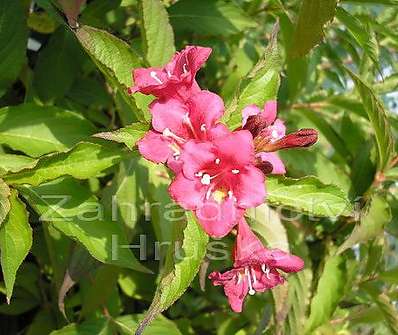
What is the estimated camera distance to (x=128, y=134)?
94 cm

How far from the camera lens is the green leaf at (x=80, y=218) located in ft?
3.48

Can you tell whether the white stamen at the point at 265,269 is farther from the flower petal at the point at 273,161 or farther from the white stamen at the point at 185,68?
the white stamen at the point at 185,68

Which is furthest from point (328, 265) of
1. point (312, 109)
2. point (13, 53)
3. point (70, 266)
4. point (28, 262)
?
point (13, 53)

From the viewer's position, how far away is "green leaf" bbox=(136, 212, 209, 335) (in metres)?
0.89

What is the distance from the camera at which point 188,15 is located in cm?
147

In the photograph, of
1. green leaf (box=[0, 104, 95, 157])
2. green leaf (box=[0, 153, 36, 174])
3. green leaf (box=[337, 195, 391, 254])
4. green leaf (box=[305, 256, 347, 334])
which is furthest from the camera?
green leaf (box=[305, 256, 347, 334])

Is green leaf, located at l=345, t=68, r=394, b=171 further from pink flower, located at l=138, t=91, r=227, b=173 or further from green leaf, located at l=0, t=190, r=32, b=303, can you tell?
green leaf, located at l=0, t=190, r=32, b=303

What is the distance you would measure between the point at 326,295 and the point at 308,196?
56cm

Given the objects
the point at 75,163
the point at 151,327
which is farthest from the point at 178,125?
the point at 151,327

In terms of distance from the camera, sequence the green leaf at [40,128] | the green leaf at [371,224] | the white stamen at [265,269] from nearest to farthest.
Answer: the white stamen at [265,269], the green leaf at [40,128], the green leaf at [371,224]

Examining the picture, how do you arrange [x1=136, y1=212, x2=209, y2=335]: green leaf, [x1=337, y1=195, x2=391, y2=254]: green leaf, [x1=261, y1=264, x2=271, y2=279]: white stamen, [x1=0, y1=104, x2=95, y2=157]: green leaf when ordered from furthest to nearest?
1. [x1=337, y1=195, x2=391, y2=254]: green leaf
2. [x1=0, y1=104, x2=95, y2=157]: green leaf
3. [x1=261, y1=264, x2=271, y2=279]: white stamen
4. [x1=136, y1=212, x2=209, y2=335]: green leaf

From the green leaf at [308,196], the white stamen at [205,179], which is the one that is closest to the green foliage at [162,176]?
the green leaf at [308,196]

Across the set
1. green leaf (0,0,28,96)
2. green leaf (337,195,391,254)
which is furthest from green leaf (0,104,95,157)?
green leaf (337,195,391,254)

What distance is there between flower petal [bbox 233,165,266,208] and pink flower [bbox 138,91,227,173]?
7 cm
